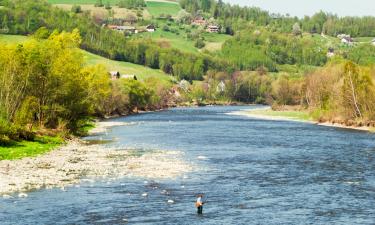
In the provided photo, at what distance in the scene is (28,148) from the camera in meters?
80.4

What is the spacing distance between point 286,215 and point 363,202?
9.17 m

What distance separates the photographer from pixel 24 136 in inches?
3403

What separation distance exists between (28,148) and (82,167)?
14.4 meters

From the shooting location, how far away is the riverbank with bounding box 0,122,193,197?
58250mm

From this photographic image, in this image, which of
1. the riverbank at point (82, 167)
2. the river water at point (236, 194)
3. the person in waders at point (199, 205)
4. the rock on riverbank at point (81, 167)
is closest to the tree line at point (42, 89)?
the riverbank at point (82, 167)

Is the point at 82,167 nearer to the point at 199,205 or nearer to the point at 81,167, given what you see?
the point at 81,167

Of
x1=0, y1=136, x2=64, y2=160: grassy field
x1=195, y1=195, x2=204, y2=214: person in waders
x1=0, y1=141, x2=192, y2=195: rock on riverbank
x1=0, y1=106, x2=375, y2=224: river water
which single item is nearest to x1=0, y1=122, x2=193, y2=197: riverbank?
x1=0, y1=141, x2=192, y2=195: rock on riverbank

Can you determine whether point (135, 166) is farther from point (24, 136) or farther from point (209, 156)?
point (24, 136)

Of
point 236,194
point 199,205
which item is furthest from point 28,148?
point 199,205

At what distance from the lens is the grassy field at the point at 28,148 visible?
7338cm

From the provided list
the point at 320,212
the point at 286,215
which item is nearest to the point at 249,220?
the point at 286,215

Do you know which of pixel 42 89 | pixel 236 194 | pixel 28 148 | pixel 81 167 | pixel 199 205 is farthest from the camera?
pixel 42 89

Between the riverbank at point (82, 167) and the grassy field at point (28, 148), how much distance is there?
1586 millimetres

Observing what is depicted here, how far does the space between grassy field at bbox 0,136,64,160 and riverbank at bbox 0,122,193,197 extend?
1.59 meters
